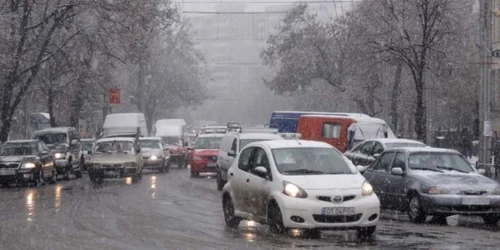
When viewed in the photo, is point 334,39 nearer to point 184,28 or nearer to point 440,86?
point 440,86

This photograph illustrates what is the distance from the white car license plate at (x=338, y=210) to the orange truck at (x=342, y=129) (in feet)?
70.0

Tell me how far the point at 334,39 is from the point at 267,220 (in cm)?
3979

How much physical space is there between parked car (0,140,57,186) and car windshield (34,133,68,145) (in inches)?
231

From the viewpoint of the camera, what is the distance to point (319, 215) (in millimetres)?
14445

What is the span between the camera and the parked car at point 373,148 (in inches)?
977

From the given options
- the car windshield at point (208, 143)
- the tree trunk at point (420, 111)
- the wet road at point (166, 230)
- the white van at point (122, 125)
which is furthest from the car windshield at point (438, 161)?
the white van at point (122, 125)

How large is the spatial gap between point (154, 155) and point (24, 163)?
426 inches

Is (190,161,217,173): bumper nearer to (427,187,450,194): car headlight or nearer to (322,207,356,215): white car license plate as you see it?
(427,187,450,194): car headlight

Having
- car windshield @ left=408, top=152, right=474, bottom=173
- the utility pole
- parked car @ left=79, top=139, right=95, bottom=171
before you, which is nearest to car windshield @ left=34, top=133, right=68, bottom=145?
parked car @ left=79, top=139, right=95, bottom=171

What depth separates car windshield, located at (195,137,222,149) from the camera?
37625 millimetres

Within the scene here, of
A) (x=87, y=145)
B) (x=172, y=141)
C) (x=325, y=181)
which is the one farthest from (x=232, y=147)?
(x=172, y=141)

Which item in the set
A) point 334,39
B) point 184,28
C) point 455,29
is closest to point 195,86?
point 184,28

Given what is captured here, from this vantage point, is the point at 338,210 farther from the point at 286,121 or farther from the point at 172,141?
the point at 172,141

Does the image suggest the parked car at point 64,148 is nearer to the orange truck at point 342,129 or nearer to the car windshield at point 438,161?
the orange truck at point 342,129
